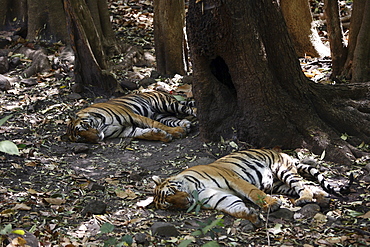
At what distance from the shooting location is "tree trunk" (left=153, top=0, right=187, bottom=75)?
9049mm

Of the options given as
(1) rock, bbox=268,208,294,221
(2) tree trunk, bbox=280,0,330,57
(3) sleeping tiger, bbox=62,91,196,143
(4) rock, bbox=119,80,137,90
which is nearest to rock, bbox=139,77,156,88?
(4) rock, bbox=119,80,137,90

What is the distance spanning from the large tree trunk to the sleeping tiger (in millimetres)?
→ 1057

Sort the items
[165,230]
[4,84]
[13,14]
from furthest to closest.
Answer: [13,14] < [4,84] < [165,230]

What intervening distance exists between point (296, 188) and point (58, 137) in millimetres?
3629

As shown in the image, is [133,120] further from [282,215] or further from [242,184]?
[282,215]

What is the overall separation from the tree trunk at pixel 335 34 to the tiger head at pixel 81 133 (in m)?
3.89

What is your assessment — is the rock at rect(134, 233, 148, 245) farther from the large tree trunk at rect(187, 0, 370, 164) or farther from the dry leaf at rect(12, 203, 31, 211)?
the large tree trunk at rect(187, 0, 370, 164)

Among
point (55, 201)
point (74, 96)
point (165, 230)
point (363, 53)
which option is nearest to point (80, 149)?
point (55, 201)

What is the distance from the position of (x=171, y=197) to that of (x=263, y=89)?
1.98 meters

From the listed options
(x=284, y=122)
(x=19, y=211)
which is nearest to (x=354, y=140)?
(x=284, y=122)

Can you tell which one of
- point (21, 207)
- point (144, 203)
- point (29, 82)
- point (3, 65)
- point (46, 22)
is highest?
point (46, 22)

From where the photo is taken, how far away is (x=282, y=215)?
464 centimetres

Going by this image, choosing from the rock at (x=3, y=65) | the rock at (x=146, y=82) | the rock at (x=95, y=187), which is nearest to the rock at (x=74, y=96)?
the rock at (x=146, y=82)

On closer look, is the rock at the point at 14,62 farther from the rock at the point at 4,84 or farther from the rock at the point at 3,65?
the rock at the point at 4,84
